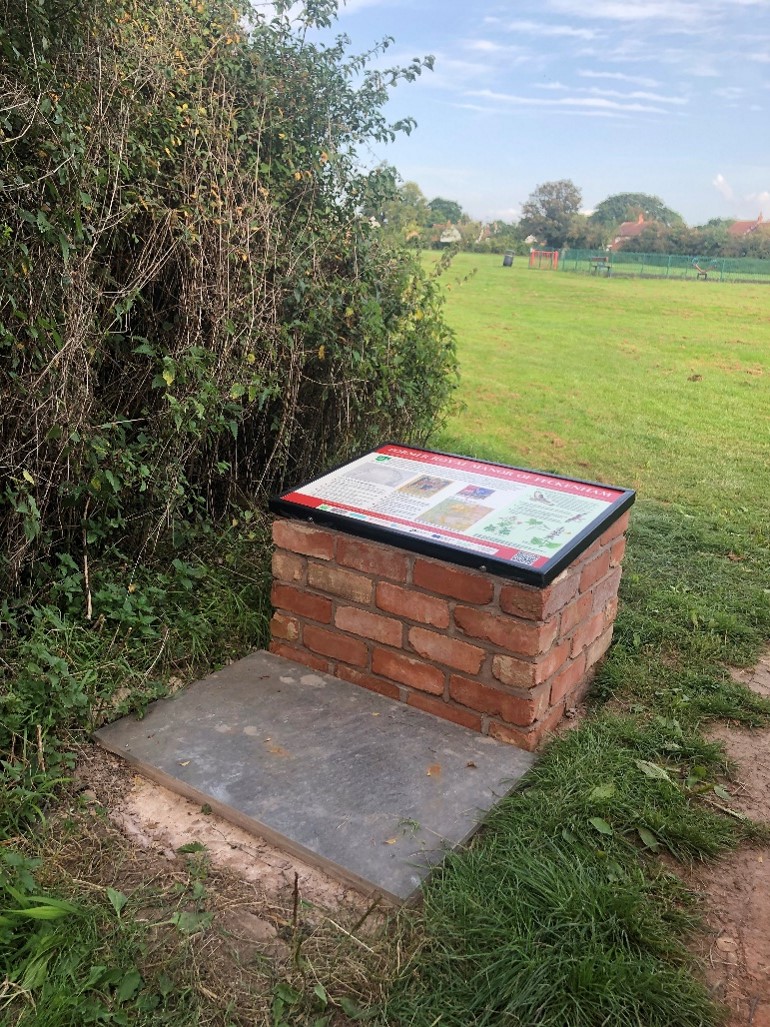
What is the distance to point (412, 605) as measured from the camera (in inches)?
112

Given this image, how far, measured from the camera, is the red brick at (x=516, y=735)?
270cm

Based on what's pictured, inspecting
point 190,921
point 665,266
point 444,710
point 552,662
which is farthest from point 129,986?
point 665,266

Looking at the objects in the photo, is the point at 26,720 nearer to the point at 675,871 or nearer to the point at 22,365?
the point at 22,365

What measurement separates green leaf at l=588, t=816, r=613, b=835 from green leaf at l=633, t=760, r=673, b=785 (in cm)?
32

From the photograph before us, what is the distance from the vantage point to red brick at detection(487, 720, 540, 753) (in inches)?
106

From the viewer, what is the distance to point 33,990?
1.80 m

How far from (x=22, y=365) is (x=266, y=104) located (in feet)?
6.52

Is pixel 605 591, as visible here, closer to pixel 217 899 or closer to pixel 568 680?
pixel 568 680

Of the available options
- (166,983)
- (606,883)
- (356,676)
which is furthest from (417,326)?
(166,983)

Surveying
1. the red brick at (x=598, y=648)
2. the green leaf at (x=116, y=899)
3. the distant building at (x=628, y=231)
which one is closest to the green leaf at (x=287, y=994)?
the green leaf at (x=116, y=899)

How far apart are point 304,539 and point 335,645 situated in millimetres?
395

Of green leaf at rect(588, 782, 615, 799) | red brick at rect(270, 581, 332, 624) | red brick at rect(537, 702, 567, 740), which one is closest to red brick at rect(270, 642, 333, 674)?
red brick at rect(270, 581, 332, 624)

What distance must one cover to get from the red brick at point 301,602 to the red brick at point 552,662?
0.79 metres

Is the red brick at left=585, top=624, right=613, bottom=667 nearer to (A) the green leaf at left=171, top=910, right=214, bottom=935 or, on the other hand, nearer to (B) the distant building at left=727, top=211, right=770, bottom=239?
(A) the green leaf at left=171, top=910, right=214, bottom=935
